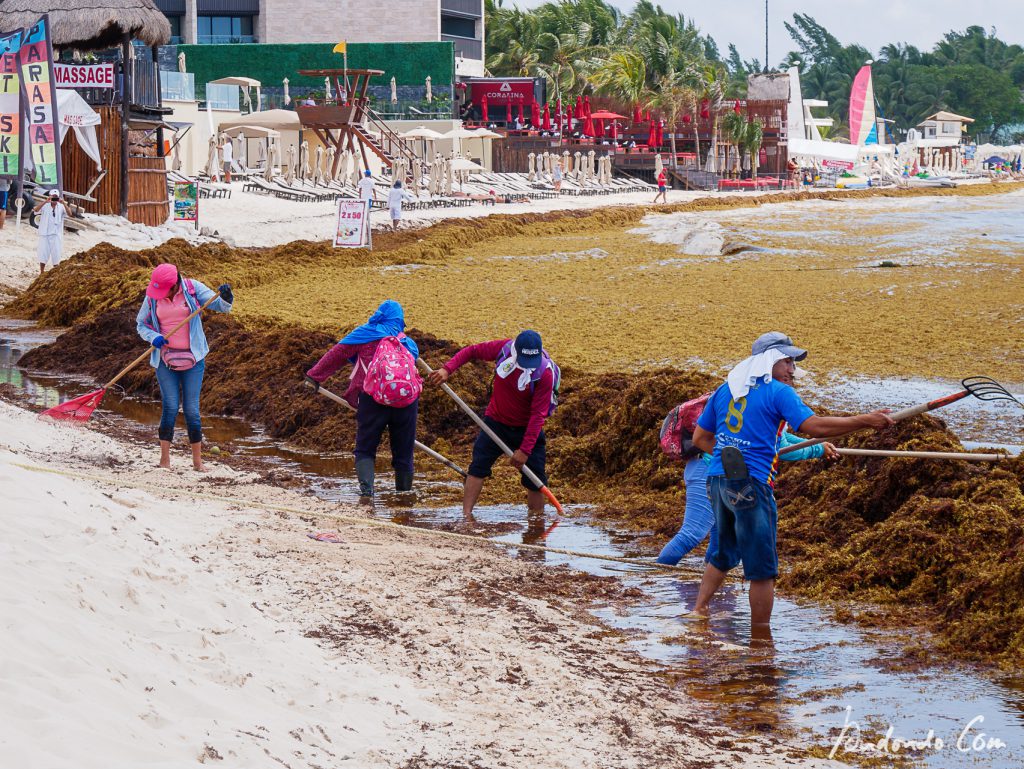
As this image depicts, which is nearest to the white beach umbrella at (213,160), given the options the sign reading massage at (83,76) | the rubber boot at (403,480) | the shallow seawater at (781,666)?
the sign reading massage at (83,76)

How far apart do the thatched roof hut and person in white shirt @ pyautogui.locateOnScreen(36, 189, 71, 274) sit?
768cm

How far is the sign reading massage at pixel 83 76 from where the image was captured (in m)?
28.8

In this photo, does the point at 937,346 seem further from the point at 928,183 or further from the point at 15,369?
the point at 928,183

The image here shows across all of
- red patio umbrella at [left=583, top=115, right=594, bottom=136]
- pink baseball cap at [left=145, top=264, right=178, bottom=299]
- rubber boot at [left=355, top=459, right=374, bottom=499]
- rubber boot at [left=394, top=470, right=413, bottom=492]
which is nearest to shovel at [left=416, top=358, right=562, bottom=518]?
rubber boot at [left=355, top=459, right=374, bottom=499]

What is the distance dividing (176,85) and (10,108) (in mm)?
17253

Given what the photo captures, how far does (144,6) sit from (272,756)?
28.4 m

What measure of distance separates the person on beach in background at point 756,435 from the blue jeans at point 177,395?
4696mm

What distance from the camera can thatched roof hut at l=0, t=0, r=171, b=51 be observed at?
1150 inches

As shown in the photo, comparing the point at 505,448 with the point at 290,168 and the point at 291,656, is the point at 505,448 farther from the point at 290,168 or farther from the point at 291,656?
the point at 290,168

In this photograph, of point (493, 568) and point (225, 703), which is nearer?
point (225, 703)

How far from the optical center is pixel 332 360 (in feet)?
32.5

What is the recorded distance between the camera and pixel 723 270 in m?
26.7

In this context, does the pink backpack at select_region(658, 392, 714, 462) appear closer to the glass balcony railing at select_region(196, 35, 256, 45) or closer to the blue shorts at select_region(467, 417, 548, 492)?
the blue shorts at select_region(467, 417, 548, 492)

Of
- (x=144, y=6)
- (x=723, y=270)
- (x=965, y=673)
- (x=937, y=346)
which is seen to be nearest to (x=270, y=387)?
(x=937, y=346)
